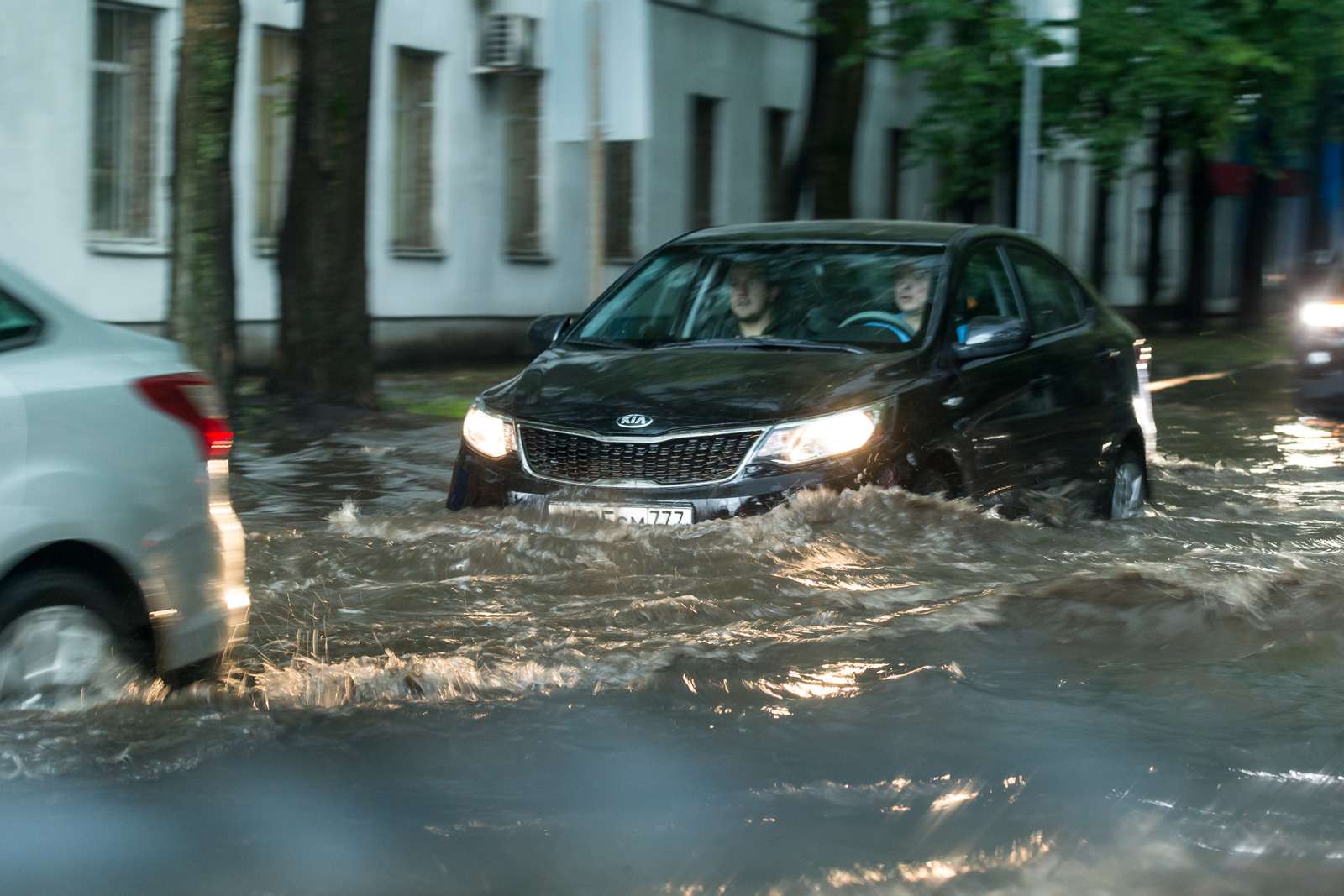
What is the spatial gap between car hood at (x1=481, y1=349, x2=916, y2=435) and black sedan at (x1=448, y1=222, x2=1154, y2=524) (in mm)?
10

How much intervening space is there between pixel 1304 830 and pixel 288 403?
10115 millimetres

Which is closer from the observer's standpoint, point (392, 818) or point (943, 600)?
point (392, 818)

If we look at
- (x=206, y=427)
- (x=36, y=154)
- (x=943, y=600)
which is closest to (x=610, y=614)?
(x=943, y=600)

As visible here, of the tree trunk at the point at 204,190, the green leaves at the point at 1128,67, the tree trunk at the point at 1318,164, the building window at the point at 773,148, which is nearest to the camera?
the tree trunk at the point at 204,190

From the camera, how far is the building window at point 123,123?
18.7 metres

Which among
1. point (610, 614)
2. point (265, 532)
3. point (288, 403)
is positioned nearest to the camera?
point (610, 614)

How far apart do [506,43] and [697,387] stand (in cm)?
1628

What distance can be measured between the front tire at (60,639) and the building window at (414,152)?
714 inches

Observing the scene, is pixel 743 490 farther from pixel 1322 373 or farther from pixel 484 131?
pixel 484 131

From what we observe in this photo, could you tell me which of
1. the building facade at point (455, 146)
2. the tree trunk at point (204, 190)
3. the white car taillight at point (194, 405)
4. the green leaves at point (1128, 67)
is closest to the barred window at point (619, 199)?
the building facade at point (455, 146)

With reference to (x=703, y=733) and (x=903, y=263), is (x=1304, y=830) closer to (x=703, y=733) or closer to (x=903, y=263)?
(x=703, y=733)

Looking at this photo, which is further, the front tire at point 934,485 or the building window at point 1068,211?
the building window at point 1068,211

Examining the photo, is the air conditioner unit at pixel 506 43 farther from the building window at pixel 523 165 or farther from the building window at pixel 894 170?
the building window at pixel 894 170

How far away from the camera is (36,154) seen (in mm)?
17984
